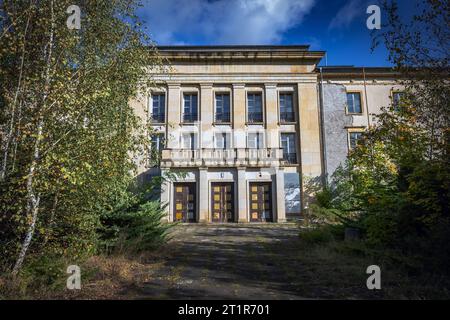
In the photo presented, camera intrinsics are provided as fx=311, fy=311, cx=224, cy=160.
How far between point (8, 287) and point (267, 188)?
696 inches

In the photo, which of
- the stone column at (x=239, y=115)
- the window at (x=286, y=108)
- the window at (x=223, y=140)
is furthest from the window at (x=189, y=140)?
the window at (x=286, y=108)

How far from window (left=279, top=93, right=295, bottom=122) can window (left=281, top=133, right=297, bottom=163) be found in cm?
129

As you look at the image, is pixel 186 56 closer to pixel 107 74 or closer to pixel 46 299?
pixel 107 74

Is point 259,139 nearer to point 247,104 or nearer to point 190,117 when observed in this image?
point 247,104

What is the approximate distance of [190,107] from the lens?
80.6 feet

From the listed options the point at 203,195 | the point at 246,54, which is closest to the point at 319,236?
the point at 203,195

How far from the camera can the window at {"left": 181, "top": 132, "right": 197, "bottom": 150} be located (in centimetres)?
2380

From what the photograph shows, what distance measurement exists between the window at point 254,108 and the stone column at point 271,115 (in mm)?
649

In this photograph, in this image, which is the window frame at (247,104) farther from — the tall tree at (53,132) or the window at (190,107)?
the tall tree at (53,132)

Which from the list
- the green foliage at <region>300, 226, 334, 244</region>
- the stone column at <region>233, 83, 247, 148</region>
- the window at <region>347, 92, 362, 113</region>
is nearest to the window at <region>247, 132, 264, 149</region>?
the stone column at <region>233, 83, 247, 148</region>

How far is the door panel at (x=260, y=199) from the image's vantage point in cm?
2134

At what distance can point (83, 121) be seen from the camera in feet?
21.1

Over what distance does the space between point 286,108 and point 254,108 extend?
2556mm
